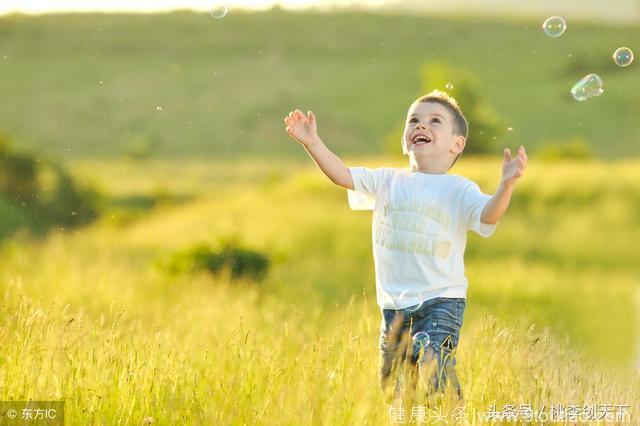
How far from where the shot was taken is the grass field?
4809mm

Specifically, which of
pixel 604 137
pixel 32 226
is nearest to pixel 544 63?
pixel 604 137

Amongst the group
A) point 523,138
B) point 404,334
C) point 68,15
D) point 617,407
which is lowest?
point 617,407

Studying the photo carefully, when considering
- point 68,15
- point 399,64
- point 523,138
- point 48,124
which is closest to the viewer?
point 523,138

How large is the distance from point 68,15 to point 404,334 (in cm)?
8256

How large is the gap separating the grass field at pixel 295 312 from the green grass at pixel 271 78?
21424 mm

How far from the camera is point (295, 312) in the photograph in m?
5.90

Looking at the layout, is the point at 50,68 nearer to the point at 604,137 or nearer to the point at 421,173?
the point at 604,137

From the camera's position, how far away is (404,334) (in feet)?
16.3

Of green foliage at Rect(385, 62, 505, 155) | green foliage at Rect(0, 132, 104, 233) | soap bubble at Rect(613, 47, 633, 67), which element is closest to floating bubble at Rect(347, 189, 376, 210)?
soap bubble at Rect(613, 47, 633, 67)

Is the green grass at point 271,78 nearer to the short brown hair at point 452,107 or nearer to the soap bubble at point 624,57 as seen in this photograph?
the soap bubble at point 624,57

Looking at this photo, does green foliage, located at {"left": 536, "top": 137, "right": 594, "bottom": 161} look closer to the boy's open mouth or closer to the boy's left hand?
the boy's open mouth

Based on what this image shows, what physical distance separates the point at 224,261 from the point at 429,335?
898cm

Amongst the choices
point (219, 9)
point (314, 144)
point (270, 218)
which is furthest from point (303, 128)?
point (270, 218)

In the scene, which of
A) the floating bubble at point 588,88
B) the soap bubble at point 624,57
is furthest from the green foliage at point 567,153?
the floating bubble at point 588,88
